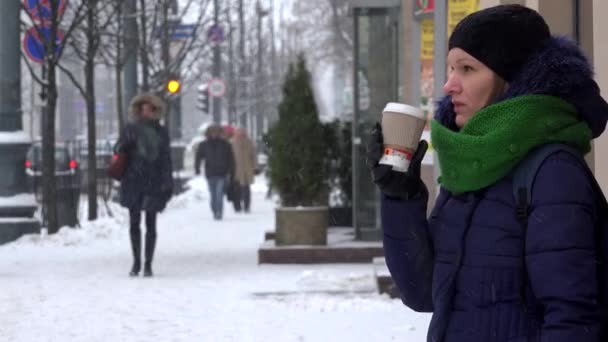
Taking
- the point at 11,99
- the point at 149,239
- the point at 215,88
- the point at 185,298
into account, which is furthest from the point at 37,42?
the point at 215,88

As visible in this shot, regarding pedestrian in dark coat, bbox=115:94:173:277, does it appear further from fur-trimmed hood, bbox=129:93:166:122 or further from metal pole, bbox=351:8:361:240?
metal pole, bbox=351:8:361:240

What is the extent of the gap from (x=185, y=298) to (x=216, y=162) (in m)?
11.8

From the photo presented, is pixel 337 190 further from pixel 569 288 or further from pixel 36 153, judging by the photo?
pixel 569 288

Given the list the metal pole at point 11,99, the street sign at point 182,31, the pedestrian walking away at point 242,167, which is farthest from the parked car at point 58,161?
the metal pole at point 11,99

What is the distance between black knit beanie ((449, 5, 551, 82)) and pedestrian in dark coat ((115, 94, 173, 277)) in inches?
362

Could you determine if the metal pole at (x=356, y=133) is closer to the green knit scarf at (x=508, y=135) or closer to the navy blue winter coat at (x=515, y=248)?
the navy blue winter coat at (x=515, y=248)

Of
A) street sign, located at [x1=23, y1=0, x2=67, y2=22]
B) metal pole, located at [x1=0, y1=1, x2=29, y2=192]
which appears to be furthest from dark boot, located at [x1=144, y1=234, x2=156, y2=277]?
street sign, located at [x1=23, y1=0, x2=67, y2=22]

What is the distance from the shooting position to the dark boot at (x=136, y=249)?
12212 millimetres

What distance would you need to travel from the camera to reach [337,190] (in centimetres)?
1661

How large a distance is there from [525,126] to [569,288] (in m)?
0.39

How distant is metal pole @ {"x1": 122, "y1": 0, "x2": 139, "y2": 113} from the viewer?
22.7 meters

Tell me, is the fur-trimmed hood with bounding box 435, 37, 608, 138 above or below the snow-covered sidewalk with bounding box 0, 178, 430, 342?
above

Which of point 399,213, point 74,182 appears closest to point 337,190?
point 74,182

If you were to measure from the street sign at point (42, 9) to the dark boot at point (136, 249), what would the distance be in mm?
5174
